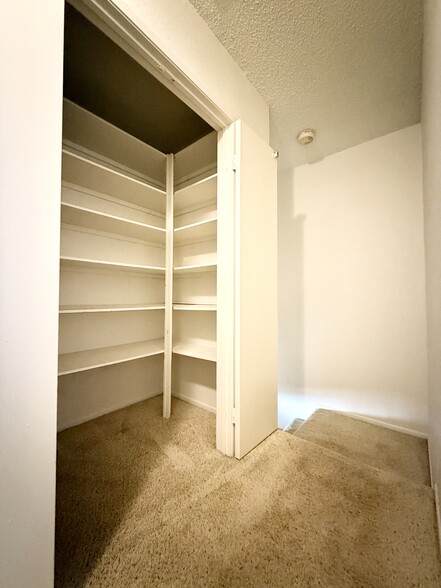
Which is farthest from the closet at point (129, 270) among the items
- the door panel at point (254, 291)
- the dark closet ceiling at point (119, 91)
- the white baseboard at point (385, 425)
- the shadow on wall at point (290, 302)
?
the white baseboard at point (385, 425)

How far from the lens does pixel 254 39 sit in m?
1.17

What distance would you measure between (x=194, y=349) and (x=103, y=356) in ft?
2.18

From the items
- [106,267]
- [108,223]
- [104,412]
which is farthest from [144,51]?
[104,412]

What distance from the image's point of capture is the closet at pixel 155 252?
125 centimetres

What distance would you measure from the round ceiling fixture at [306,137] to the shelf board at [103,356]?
6.96 ft

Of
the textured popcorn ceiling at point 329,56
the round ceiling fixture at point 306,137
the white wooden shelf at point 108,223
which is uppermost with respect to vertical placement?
the textured popcorn ceiling at point 329,56

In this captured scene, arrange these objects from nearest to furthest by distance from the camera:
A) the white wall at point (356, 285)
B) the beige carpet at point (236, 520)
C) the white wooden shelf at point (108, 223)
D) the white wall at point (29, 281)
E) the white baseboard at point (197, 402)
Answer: the white wall at point (29, 281) < the beige carpet at point (236, 520) < the white wooden shelf at point (108, 223) < the white wall at point (356, 285) < the white baseboard at point (197, 402)

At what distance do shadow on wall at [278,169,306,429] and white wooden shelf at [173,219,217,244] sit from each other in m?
0.92

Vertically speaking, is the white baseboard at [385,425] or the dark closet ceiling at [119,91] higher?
the dark closet ceiling at [119,91]

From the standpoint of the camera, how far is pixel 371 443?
1563mm

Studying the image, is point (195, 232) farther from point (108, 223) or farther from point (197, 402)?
point (197, 402)

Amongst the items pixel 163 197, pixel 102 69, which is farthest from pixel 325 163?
A: pixel 102 69

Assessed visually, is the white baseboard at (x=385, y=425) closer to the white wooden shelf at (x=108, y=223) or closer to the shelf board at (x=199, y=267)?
the shelf board at (x=199, y=267)

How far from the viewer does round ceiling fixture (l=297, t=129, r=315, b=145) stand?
176 cm
